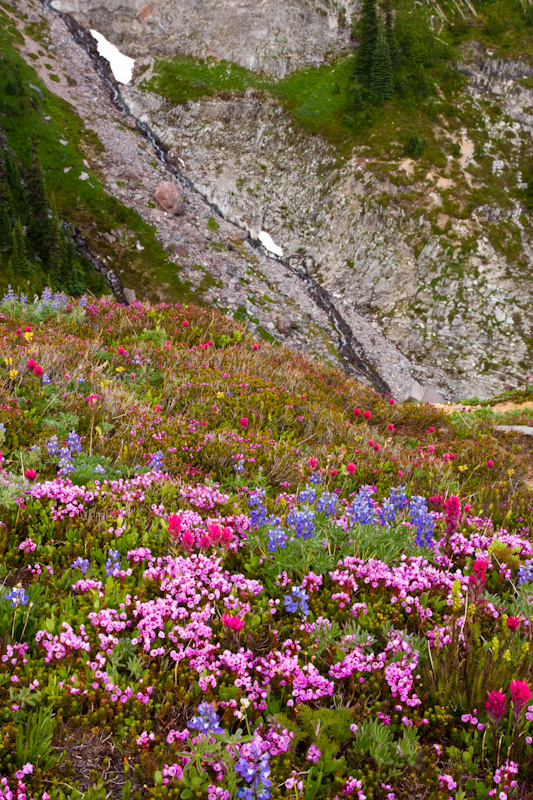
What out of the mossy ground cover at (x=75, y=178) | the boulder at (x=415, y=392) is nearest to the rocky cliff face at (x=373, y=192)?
the boulder at (x=415, y=392)

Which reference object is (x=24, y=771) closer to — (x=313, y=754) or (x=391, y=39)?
(x=313, y=754)

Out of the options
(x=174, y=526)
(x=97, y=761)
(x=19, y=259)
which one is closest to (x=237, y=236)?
(x=19, y=259)

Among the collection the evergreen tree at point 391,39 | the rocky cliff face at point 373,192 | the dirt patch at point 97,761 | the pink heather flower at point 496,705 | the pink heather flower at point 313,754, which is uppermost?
the evergreen tree at point 391,39

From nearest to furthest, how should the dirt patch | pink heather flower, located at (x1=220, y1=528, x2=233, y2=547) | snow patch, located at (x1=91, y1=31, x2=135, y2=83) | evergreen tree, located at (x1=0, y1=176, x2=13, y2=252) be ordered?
the dirt patch, pink heather flower, located at (x1=220, y1=528, x2=233, y2=547), evergreen tree, located at (x1=0, y1=176, x2=13, y2=252), snow patch, located at (x1=91, y1=31, x2=135, y2=83)

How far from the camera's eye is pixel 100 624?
271 centimetres

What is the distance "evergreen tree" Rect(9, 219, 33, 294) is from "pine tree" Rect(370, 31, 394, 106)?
46.9 m

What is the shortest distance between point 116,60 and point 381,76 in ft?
127

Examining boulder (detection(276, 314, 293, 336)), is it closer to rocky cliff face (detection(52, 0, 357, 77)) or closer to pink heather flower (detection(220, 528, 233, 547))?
pink heather flower (detection(220, 528, 233, 547))

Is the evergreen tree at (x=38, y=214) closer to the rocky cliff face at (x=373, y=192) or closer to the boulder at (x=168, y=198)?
the boulder at (x=168, y=198)

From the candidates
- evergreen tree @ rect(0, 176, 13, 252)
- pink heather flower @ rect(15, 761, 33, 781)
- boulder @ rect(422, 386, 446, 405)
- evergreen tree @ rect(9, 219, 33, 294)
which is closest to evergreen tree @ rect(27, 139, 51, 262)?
evergreen tree @ rect(0, 176, 13, 252)

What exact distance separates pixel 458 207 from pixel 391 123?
52.7 feet

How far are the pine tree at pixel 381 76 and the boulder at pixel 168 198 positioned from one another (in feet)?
96.2

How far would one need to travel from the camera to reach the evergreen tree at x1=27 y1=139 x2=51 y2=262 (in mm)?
43938

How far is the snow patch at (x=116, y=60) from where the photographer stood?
66.2 metres
